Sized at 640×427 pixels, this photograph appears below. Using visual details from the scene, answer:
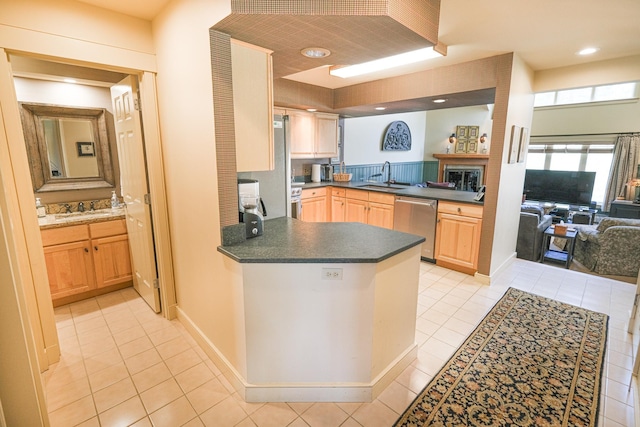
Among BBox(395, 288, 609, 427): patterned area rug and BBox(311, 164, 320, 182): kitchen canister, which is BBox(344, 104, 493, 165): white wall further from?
BBox(395, 288, 609, 427): patterned area rug

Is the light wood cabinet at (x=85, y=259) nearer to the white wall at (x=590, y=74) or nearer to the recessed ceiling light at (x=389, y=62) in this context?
the recessed ceiling light at (x=389, y=62)

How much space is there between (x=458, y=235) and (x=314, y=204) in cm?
217

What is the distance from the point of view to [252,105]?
1.90 meters

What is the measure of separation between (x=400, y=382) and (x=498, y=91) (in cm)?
290

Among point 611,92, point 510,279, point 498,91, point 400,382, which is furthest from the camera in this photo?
point 611,92

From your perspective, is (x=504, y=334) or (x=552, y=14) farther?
(x=504, y=334)

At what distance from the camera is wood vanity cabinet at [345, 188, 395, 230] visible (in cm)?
436

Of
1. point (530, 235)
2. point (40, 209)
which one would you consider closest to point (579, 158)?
point (530, 235)

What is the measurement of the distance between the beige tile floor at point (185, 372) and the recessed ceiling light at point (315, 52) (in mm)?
2153

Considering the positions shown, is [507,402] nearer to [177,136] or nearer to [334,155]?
[177,136]

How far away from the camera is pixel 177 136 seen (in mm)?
2166

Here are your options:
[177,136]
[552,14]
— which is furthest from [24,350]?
[552,14]

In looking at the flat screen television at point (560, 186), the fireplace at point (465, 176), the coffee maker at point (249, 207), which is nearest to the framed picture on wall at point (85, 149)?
the coffee maker at point (249, 207)

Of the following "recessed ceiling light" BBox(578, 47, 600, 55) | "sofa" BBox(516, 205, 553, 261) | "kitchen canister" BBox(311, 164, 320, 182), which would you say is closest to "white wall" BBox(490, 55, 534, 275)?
"recessed ceiling light" BBox(578, 47, 600, 55)
